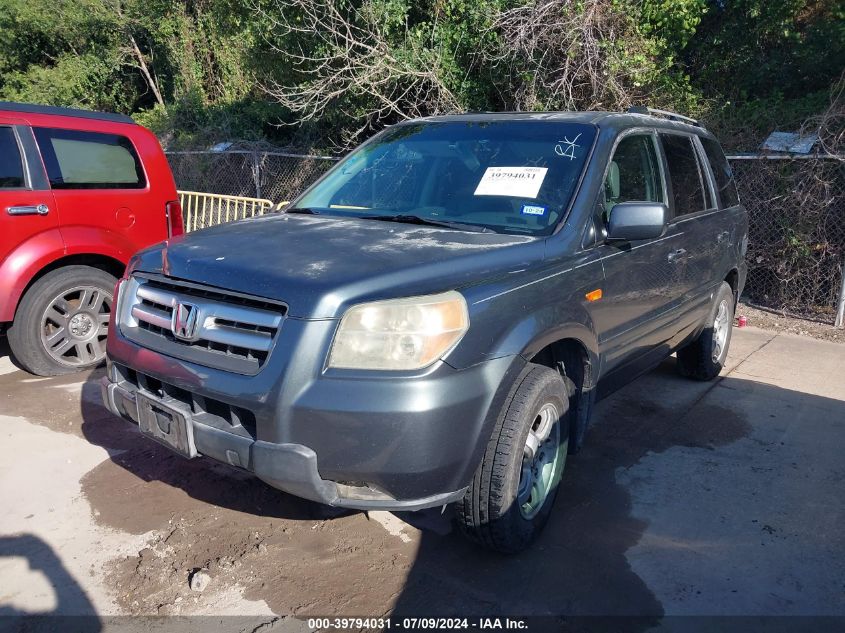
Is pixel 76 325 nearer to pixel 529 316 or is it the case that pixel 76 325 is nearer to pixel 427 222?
pixel 427 222

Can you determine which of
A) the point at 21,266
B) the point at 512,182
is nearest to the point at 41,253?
the point at 21,266

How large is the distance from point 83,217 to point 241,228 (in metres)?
2.53

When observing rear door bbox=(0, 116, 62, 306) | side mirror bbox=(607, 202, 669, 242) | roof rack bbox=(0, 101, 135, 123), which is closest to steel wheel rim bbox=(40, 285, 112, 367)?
rear door bbox=(0, 116, 62, 306)

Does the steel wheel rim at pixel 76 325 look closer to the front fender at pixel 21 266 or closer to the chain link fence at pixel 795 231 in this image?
the front fender at pixel 21 266

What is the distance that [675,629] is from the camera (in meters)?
2.74

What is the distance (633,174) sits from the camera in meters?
3.98

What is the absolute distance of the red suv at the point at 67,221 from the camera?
4.99 m

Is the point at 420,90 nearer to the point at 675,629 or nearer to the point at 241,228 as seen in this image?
the point at 241,228

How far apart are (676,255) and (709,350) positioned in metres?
1.47

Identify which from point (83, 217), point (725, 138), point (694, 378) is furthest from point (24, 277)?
point (725, 138)

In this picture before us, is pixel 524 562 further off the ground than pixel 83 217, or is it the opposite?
pixel 83 217

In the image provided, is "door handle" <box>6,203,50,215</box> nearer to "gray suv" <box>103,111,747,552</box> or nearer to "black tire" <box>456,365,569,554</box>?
"gray suv" <box>103,111,747,552</box>

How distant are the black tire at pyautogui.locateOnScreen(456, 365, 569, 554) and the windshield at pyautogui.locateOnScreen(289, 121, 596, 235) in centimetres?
77

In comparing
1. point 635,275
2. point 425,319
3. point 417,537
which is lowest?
point 417,537
